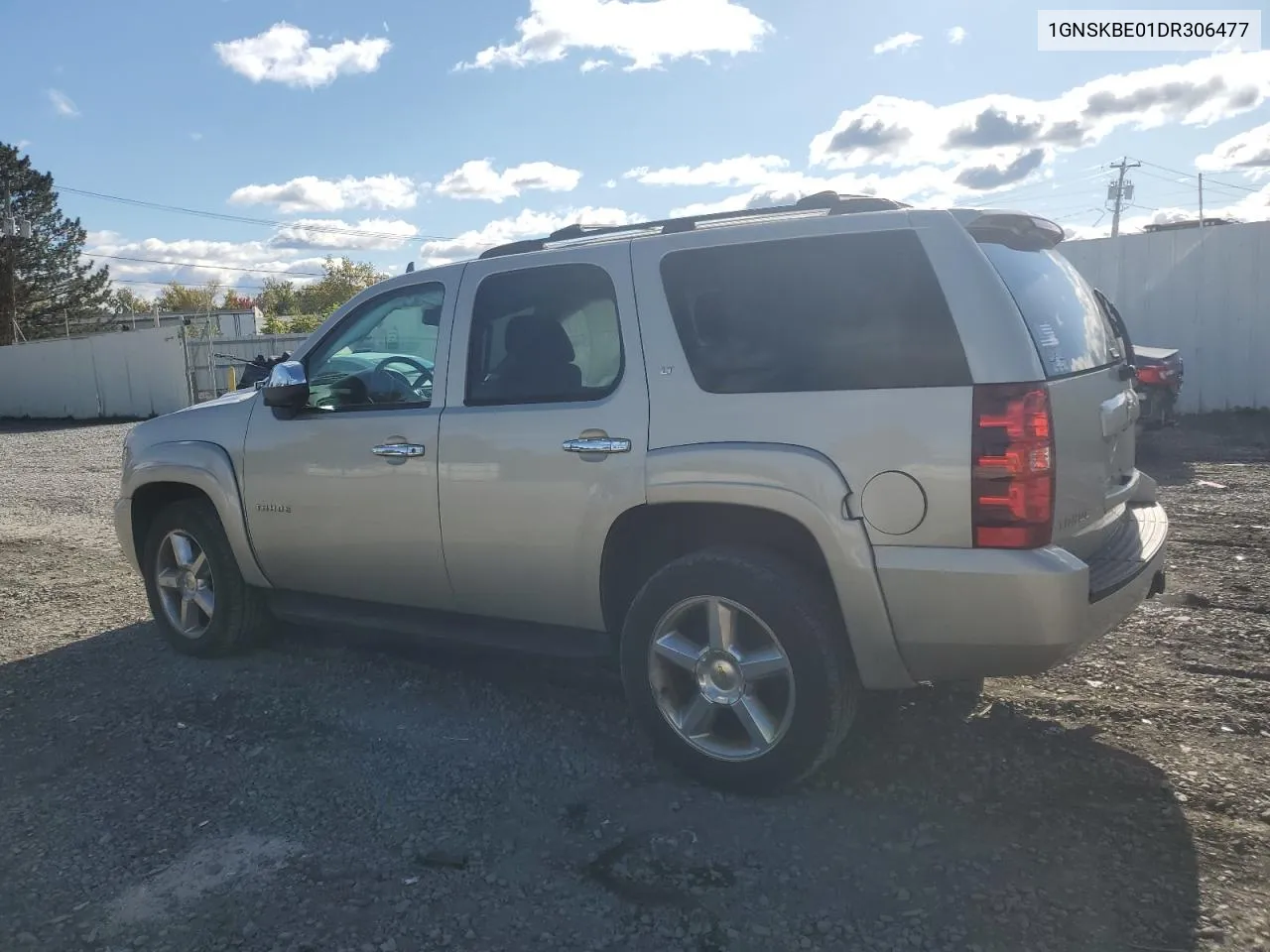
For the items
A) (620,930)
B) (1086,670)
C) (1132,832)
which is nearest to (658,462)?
(620,930)

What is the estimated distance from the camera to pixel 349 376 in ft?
16.1

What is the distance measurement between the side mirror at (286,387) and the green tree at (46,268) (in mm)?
52309

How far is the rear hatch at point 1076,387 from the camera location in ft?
11.1

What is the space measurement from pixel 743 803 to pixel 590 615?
94 centimetres

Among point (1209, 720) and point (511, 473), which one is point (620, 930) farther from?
point (1209, 720)

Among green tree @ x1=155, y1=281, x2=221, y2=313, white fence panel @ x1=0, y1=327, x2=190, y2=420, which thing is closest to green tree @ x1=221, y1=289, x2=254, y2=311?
green tree @ x1=155, y1=281, x2=221, y2=313

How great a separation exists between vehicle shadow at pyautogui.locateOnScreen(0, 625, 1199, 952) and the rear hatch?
92 cm

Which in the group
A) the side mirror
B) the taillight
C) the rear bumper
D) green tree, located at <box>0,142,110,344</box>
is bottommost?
the rear bumper

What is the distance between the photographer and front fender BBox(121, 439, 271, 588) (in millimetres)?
5184

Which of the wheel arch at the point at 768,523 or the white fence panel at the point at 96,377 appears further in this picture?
the white fence panel at the point at 96,377

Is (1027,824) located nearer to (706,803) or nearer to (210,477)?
(706,803)

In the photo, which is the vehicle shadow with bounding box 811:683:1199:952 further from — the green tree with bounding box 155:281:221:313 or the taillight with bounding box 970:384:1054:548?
the green tree with bounding box 155:281:221:313

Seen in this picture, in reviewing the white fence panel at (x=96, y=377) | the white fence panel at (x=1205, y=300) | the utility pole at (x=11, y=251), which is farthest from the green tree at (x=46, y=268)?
the white fence panel at (x=1205, y=300)

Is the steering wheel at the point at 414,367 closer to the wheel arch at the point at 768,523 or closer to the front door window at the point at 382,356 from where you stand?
the front door window at the point at 382,356
